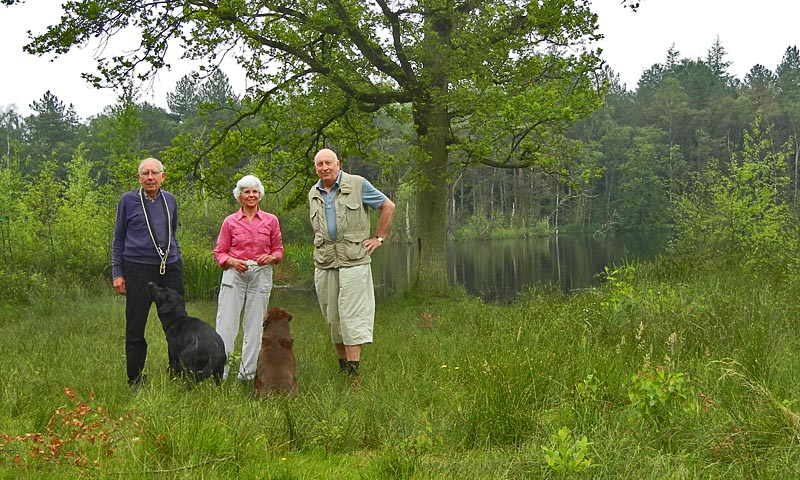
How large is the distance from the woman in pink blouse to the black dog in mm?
470

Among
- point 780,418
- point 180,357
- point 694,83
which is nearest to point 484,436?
point 780,418

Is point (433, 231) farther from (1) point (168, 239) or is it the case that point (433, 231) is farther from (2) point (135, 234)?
(2) point (135, 234)

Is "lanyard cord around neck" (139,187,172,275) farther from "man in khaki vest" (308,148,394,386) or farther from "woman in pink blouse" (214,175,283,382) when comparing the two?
"man in khaki vest" (308,148,394,386)

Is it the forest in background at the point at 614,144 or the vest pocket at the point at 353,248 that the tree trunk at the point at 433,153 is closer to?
the vest pocket at the point at 353,248

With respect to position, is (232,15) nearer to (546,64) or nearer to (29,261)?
(546,64)

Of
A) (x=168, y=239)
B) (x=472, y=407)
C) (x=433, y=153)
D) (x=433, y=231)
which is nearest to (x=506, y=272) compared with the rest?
(x=433, y=231)

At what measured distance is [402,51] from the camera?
12.3 meters

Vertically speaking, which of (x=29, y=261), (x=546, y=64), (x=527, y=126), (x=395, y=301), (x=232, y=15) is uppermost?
(x=232, y=15)

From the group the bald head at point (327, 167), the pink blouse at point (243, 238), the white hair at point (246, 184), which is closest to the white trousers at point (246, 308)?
the pink blouse at point (243, 238)

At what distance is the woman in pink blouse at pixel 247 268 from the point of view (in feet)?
17.7

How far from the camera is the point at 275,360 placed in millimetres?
4703

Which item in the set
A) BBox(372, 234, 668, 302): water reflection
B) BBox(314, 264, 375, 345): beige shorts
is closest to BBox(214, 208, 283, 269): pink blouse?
BBox(314, 264, 375, 345): beige shorts

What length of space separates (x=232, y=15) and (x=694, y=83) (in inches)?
3027

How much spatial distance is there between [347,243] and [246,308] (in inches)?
42.0
